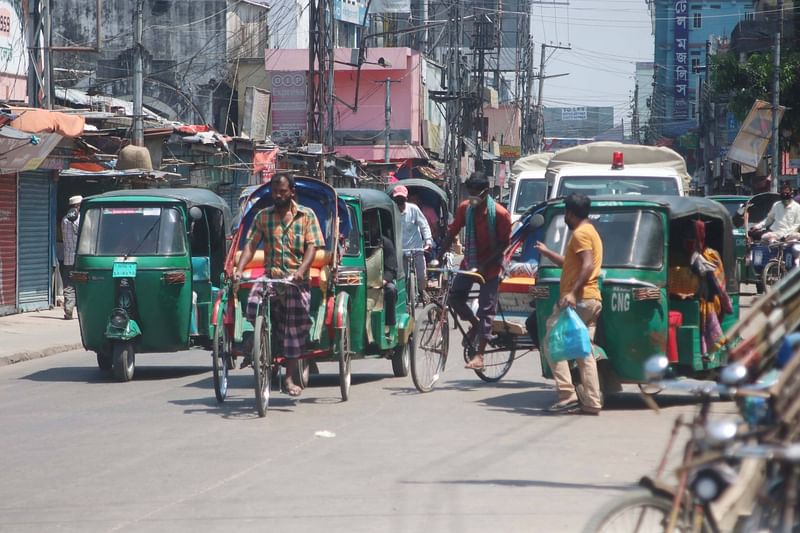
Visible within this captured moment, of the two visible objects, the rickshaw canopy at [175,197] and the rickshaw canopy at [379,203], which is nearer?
the rickshaw canopy at [379,203]

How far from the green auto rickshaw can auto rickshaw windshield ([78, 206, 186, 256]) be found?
14.8ft

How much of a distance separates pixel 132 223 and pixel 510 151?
74.8m

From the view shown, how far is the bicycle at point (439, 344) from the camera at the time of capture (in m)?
11.9

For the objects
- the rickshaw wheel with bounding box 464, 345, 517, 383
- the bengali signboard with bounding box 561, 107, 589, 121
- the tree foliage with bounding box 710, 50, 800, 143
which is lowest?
the rickshaw wheel with bounding box 464, 345, 517, 383

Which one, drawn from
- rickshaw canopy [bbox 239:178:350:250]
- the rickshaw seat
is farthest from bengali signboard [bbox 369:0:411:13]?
rickshaw canopy [bbox 239:178:350:250]

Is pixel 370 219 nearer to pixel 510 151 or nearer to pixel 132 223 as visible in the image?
pixel 132 223

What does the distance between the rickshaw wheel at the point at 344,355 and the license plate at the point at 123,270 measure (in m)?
3.10

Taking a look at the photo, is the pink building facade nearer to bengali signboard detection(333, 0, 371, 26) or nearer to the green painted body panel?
bengali signboard detection(333, 0, 371, 26)

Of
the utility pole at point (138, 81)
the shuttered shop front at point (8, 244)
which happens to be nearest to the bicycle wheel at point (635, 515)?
the shuttered shop front at point (8, 244)

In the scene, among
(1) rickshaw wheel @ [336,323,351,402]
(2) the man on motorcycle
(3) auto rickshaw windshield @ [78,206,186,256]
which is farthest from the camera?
(2) the man on motorcycle


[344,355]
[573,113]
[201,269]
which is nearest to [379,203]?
[201,269]

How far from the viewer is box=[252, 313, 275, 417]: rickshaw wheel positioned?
10367mm

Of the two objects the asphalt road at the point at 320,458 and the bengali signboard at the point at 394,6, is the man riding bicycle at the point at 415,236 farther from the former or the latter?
the bengali signboard at the point at 394,6

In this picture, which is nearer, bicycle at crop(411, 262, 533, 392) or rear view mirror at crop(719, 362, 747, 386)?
rear view mirror at crop(719, 362, 747, 386)
